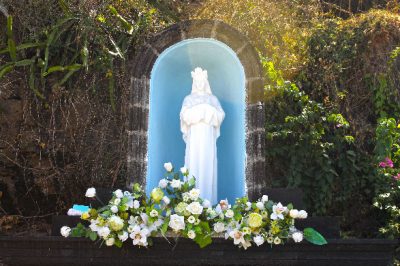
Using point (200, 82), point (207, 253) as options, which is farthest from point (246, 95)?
point (207, 253)

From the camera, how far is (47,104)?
7.86m

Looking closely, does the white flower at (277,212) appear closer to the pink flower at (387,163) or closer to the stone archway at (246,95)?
the stone archway at (246,95)

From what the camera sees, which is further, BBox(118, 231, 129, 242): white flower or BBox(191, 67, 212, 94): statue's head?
BBox(191, 67, 212, 94): statue's head

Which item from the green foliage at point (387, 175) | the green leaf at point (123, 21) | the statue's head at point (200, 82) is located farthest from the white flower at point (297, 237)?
the green leaf at point (123, 21)

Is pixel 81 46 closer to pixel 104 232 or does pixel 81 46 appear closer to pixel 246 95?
pixel 246 95

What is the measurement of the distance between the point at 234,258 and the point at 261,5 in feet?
17.6

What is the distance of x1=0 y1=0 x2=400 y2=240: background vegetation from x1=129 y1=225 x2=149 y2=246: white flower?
10.2 ft

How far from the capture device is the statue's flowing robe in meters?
5.34

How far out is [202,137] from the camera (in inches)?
214

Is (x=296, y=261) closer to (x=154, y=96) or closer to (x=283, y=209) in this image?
(x=283, y=209)

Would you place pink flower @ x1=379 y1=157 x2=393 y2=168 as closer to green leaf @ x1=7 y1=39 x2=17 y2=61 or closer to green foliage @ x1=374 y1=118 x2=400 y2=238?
green foliage @ x1=374 y1=118 x2=400 y2=238

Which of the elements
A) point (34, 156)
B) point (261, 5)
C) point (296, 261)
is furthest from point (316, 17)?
point (296, 261)

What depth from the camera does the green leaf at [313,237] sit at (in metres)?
4.33

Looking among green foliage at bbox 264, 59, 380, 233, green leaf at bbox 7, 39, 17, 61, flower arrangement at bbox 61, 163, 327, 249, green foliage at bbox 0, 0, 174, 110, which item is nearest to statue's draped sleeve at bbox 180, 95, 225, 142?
flower arrangement at bbox 61, 163, 327, 249
